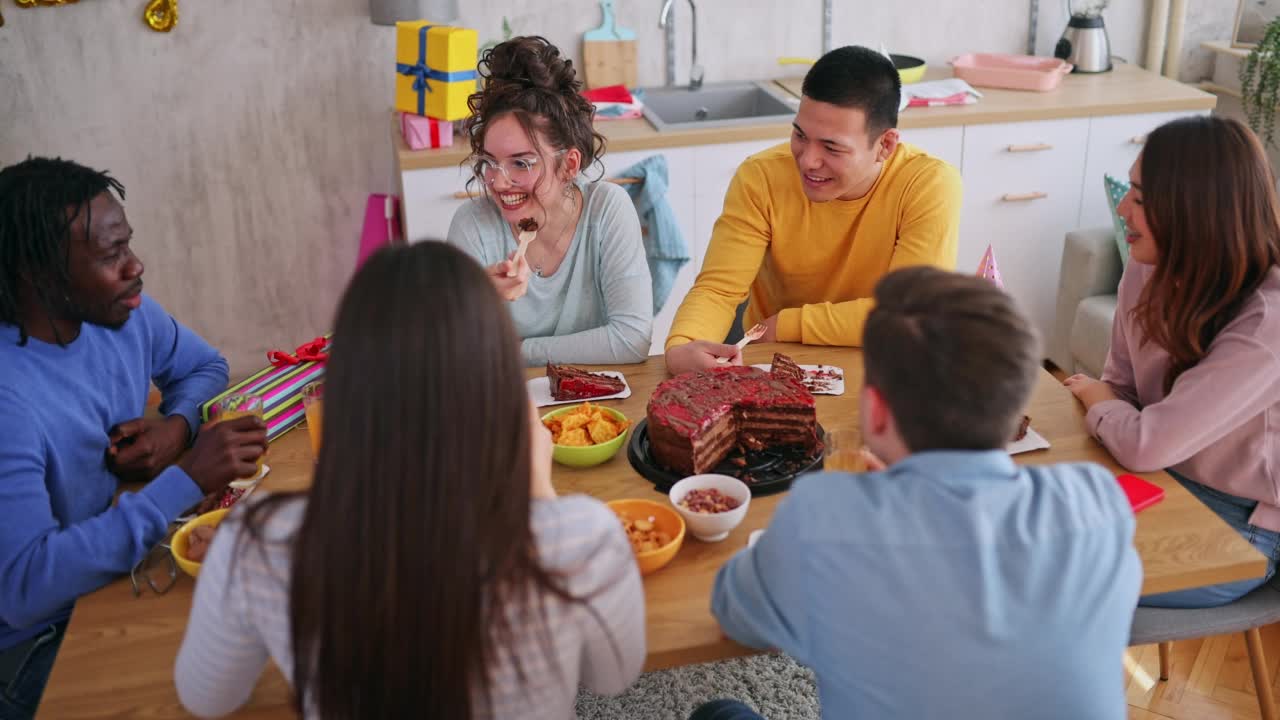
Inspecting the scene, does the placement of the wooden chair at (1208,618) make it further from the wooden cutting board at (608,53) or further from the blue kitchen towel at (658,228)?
the wooden cutting board at (608,53)

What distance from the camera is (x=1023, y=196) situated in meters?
3.63

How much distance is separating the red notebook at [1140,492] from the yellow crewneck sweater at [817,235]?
77 cm

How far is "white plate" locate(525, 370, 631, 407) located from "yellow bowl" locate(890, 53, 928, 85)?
7.02 ft

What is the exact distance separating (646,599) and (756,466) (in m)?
0.39

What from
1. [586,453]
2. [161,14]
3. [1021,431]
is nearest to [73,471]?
[586,453]

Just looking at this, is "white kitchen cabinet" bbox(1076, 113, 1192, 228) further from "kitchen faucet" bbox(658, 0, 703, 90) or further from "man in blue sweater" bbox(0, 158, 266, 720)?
"man in blue sweater" bbox(0, 158, 266, 720)

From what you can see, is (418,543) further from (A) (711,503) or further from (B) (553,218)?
(B) (553,218)

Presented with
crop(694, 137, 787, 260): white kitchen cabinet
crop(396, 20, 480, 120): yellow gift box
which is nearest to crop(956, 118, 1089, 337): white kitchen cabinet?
crop(694, 137, 787, 260): white kitchen cabinet

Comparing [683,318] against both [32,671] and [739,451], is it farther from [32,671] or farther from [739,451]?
[32,671]

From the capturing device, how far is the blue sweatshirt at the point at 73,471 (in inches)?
56.8

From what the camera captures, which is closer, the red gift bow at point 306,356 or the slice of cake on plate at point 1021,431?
the slice of cake on plate at point 1021,431

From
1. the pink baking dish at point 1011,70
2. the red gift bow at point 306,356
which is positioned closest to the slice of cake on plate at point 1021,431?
the red gift bow at point 306,356

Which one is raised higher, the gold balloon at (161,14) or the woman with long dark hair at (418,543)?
the gold balloon at (161,14)

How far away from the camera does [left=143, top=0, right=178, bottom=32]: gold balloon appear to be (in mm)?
3562
